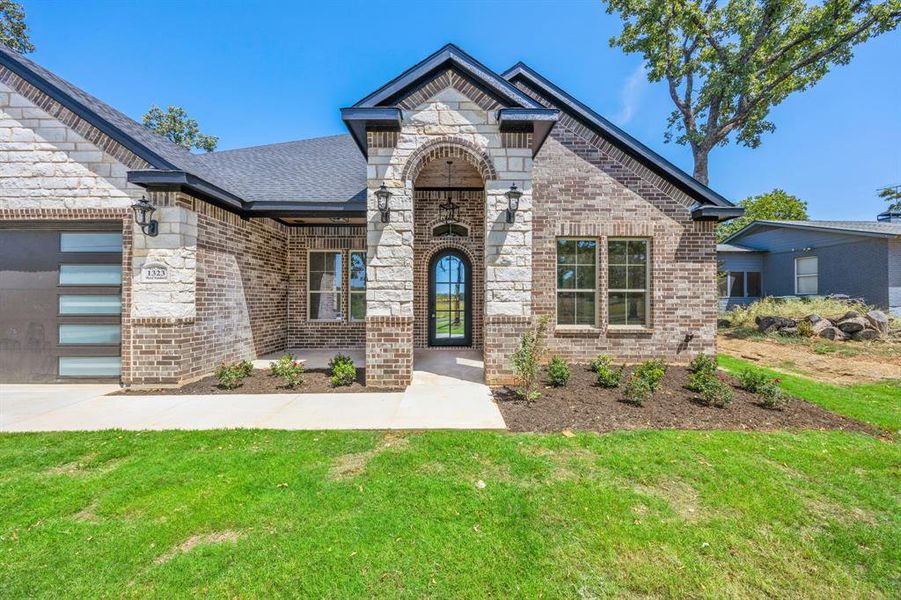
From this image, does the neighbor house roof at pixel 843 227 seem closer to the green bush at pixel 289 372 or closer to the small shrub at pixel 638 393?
the small shrub at pixel 638 393

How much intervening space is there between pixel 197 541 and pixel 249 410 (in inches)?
100

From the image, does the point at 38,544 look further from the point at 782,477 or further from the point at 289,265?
the point at 289,265

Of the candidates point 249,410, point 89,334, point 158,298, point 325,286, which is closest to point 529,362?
point 249,410

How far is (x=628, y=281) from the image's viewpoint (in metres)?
7.31

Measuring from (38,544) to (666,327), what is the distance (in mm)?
8733

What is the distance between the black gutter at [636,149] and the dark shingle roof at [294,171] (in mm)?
4763

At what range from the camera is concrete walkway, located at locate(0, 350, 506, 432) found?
4117 millimetres

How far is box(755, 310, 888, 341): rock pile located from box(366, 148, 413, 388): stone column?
12.4 meters

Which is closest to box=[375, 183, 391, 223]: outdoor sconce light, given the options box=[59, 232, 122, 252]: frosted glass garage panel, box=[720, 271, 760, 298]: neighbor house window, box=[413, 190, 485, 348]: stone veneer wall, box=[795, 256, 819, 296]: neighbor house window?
box=[413, 190, 485, 348]: stone veneer wall

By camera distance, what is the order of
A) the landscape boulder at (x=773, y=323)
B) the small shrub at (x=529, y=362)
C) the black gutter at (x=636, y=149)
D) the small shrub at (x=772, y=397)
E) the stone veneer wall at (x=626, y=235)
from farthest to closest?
the landscape boulder at (x=773, y=323) < the stone veneer wall at (x=626, y=235) < the black gutter at (x=636, y=149) < the small shrub at (x=529, y=362) < the small shrub at (x=772, y=397)

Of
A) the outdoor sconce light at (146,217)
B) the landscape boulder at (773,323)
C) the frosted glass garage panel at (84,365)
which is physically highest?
the outdoor sconce light at (146,217)

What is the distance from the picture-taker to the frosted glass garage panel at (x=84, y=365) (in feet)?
19.2

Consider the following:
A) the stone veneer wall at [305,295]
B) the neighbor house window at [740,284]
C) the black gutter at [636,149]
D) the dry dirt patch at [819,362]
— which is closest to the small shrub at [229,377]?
the stone veneer wall at [305,295]

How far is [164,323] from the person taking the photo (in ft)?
18.3
